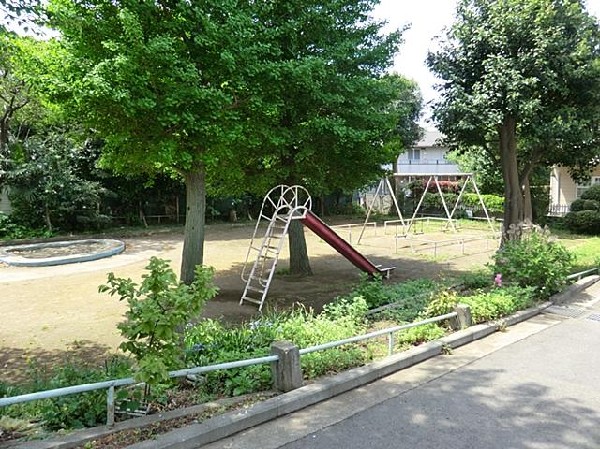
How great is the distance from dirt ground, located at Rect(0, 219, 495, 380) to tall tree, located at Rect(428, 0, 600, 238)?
12.9 feet

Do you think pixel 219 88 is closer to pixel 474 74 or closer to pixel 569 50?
pixel 474 74

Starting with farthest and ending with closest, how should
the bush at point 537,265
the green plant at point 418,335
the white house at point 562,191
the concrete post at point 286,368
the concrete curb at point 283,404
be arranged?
the white house at point 562,191 < the bush at point 537,265 < the green plant at point 418,335 < the concrete post at point 286,368 < the concrete curb at point 283,404

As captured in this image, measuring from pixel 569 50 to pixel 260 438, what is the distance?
36.6 feet

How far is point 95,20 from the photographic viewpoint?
710cm

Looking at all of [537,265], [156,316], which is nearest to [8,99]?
[156,316]

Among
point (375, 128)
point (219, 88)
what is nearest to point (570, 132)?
point (375, 128)

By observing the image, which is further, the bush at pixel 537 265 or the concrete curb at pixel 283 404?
the bush at pixel 537 265

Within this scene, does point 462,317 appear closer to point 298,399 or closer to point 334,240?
point 298,399

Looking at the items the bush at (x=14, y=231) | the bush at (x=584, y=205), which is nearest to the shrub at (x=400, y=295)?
the bush at (x=14, y=231)

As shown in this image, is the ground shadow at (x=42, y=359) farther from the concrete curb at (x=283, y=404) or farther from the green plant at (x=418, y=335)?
the green plant at (x=418, y=335)

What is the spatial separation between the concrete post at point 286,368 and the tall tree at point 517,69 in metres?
8.54

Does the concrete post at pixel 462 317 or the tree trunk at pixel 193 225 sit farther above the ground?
the tree trunk at pixel 193 225

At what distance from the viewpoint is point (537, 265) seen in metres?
8.16

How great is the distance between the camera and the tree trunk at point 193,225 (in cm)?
872
